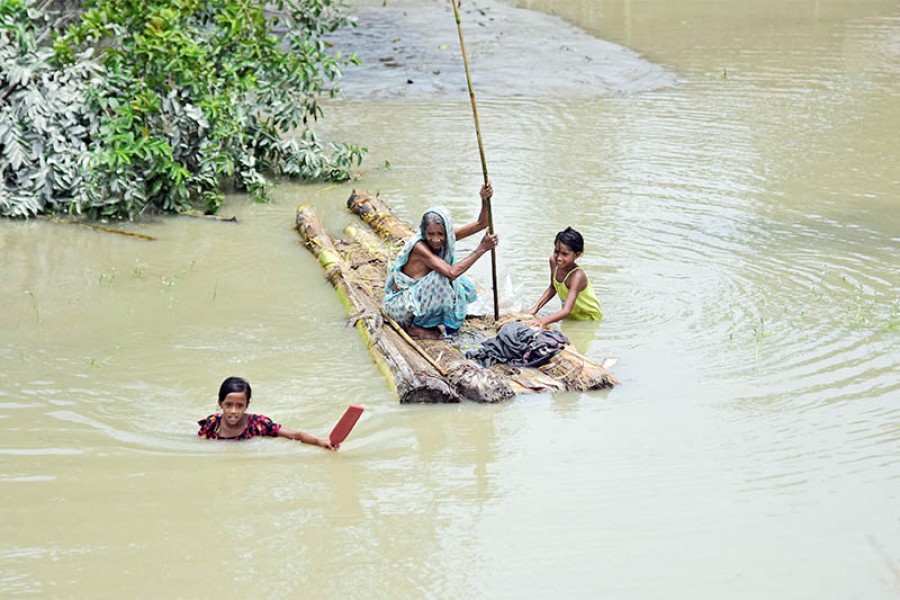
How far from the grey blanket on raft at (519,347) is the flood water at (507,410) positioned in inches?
15.2

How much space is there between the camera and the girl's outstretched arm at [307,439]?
5195 mm

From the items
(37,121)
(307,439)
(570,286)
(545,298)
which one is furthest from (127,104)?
(307,439)

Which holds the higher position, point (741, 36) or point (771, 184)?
point (741, 36)

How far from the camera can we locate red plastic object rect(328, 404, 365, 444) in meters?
5.07

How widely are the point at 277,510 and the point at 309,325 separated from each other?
8.12 feet

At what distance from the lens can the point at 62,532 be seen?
14.6ft

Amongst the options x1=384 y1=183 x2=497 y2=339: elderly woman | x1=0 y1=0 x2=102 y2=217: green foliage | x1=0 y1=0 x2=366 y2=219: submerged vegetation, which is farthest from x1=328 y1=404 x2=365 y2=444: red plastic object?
x1=0 y1=0 x2=102 y2=217: green foliage

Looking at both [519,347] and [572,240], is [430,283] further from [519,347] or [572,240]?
[572,240]

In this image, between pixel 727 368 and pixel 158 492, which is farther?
pixel 727 368

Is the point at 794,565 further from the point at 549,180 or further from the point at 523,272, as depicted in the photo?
the point at 549,180

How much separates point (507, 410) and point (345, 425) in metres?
1.00

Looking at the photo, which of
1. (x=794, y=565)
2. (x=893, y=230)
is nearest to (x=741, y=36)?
(x=893, y=230)

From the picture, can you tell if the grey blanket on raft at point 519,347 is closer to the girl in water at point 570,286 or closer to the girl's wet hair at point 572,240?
the girl in water at point 570,286

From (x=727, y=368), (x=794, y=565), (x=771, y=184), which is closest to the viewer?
(x=794, y=565)
